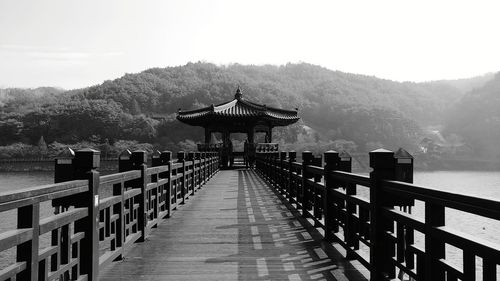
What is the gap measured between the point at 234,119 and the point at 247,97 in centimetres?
5307

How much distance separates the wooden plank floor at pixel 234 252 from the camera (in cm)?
387

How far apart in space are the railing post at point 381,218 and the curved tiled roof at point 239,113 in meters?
21.2

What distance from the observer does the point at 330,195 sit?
5.09 meters

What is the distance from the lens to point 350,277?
3705 millimetres

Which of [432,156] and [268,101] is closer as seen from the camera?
[432,156]

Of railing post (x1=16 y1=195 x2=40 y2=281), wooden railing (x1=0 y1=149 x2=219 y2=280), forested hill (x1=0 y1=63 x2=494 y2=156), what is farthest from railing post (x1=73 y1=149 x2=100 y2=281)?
forested hill (x1=0 y1=63 x2=494 y2=156)

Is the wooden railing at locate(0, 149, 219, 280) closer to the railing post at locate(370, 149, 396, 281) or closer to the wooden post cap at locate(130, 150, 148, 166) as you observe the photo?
the wooden post cap at locate(130, 150, 148, 166)

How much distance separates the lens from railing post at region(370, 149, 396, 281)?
10.8 ft

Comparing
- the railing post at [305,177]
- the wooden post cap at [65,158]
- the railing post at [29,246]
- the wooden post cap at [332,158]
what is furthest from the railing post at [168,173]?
the railing post at [29,246]

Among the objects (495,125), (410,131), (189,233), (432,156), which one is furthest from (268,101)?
(189,233)

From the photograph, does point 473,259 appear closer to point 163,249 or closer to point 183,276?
point 183,276

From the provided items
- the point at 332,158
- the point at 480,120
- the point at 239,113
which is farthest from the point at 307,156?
the point at 480,120

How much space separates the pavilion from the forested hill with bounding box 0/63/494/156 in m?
29.6

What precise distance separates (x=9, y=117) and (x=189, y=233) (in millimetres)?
66008
